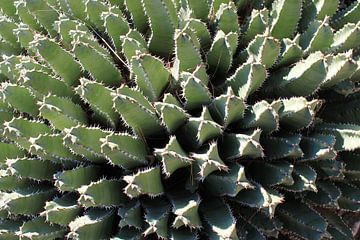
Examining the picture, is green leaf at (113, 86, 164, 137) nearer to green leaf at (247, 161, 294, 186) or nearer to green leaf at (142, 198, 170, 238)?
green leaf at (142, 198, 170, 238)

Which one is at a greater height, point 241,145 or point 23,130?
point 23,130

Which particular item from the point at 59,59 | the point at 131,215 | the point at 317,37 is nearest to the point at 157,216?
the point at 131,215

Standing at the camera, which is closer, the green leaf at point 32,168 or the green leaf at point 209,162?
the green leaf at point 209,162

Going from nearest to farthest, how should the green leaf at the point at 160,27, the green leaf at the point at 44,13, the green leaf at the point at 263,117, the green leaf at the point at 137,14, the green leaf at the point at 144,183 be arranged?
the green leaf at the point at 144,183, the green leaf at the point at 263,117, the green leaf at the point at 160,27, the green leaf at the point at 137,14, the green leaf at the point at 44,13

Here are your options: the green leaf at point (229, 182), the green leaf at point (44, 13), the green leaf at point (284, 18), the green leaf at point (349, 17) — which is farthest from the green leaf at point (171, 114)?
the green leaf at point (349, 17)

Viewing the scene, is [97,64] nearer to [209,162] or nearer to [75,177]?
[75,177]

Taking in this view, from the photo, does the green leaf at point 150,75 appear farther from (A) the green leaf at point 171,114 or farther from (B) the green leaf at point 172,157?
(B) the green leaf at point 172,157

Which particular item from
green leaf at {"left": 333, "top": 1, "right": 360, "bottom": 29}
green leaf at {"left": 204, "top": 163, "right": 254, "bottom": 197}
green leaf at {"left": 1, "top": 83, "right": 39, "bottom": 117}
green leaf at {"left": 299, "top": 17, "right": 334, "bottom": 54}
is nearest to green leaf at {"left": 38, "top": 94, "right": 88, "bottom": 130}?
green leaf at {"left": 1, "top": 83, "right": 39, "bottom": 117}

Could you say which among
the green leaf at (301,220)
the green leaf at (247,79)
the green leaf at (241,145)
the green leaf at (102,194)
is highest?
the green leaf at (247,79)

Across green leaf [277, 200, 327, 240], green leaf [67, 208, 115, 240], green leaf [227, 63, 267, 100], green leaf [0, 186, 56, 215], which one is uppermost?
green leaf [227, 63, 267, 100]

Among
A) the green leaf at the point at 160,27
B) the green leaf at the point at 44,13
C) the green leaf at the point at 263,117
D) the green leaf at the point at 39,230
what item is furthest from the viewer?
the green leaf at the point at 44,13
